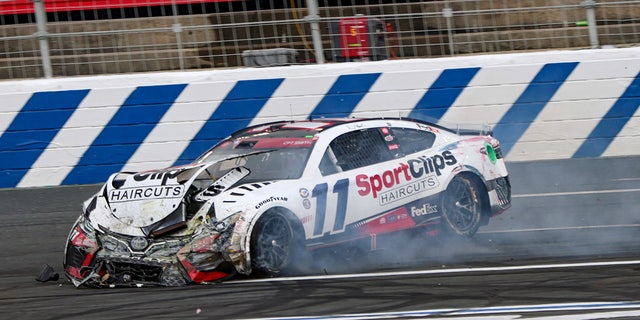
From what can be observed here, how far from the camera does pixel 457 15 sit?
575 inches

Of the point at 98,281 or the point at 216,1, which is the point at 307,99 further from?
the point at 98,281

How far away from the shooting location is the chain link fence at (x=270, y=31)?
1419 cm

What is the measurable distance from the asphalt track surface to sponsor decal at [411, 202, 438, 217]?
0.25 meters

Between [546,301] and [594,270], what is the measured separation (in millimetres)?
1273

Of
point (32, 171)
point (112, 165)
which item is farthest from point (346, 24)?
point (32, 171)

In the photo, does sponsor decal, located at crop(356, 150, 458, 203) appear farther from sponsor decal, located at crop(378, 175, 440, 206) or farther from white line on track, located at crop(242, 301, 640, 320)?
white line on track, located at crop(242, 301, 640, 320)

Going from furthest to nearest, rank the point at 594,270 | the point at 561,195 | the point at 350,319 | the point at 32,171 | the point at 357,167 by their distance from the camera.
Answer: the point at 32,171
the point at 561,195
the point at 357,167
the point at 594,270
the point at 350,319

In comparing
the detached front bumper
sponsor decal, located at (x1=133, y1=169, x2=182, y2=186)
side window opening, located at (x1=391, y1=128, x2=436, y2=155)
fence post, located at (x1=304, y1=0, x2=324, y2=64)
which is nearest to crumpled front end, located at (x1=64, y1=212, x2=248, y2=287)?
the detached front bumper

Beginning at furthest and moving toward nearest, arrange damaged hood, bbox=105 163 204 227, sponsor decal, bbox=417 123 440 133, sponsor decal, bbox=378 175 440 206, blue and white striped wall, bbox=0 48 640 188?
blue and white striped wall, bbox=0 48 640 188 < sponsor decal, bbox=417 123 440 133 < sponsor decal, bbox=378 175 440 206 < damaged hood, bbox=105 163 204 227

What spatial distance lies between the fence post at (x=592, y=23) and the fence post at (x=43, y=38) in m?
7.13

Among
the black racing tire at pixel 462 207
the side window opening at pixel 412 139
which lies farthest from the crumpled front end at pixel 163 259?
the black racing tire at pixel 462 207

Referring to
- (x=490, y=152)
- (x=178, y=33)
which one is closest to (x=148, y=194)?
(x=490, y=152)

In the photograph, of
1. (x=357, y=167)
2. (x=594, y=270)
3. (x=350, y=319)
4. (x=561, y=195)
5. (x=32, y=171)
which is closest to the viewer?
(x=350, y=319)

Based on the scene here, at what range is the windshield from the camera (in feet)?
30.2
